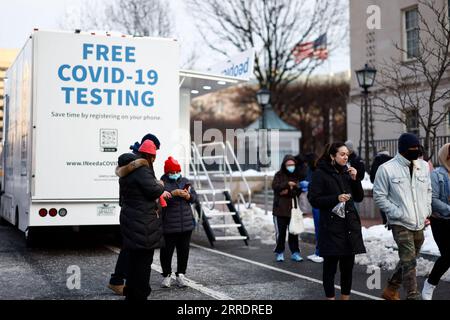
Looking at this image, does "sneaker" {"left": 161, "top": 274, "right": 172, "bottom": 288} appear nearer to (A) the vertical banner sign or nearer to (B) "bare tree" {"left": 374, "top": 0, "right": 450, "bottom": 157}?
(A) the vertical banner sign

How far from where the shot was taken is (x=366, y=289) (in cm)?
760

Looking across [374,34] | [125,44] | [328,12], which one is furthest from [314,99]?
[125,44]

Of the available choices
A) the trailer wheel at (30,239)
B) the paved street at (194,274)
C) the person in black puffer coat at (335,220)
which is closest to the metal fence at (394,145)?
the paved street at (194,274)

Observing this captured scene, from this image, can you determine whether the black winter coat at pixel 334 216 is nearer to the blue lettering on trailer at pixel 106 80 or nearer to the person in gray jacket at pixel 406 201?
the person in gray jacket at pixel 406 201

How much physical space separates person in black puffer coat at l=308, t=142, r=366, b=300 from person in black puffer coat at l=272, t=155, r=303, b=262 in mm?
3544

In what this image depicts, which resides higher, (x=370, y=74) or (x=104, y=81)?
(x=370, y=74)

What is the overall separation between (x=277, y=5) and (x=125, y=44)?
25736mm

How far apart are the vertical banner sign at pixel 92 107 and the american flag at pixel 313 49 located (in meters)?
25.3

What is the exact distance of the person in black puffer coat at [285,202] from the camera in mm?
10023

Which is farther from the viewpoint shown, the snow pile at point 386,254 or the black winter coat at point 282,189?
the black winter coat at point 282,189

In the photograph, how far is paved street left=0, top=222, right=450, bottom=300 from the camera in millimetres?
7266

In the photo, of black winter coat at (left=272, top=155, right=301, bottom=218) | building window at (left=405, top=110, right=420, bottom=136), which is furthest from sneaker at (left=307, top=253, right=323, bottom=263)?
building window at (left=405, top=110, right=420, bottom=136)
